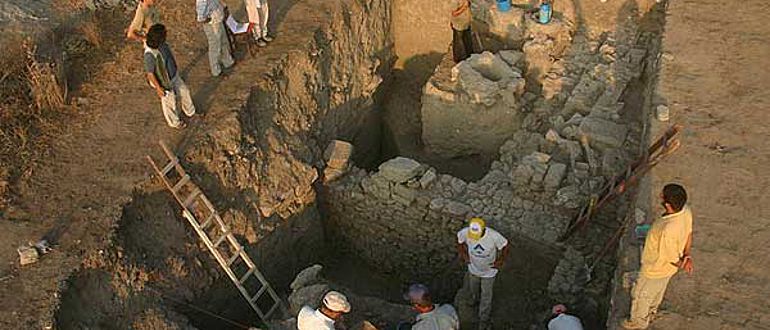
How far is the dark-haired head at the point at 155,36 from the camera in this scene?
8.05 meters

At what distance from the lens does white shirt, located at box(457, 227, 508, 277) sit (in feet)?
25.4

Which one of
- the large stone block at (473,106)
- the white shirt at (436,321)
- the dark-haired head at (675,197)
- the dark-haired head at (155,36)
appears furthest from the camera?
the large stone block at (473,106)

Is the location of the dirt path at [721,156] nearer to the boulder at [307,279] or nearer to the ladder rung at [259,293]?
the boulder at [307,279]

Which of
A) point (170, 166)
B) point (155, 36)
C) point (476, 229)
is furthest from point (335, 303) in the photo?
point (155, 36)

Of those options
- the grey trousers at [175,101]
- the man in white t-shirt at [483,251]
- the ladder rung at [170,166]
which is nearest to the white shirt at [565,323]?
the man in white t-shirt at [483,251]

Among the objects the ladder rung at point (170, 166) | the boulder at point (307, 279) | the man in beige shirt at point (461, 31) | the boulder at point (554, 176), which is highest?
the man in beige shirt at point (461, 31)

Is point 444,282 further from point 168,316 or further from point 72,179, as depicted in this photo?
point 72,179

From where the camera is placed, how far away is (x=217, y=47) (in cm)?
947

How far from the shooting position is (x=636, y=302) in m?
6.31

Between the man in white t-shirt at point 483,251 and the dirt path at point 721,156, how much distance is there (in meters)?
1.71

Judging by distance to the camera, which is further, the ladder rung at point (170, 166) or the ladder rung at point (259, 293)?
the ladder rung at point (259, 293)

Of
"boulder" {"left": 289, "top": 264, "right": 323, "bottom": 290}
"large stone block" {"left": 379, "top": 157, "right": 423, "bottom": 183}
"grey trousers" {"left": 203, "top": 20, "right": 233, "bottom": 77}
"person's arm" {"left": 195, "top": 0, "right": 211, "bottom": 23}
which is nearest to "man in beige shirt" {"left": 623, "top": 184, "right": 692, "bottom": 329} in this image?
"boulder" {"left": 289, "top": 264, "right": 323, "bottom": 290}

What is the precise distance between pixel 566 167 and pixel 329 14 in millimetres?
4125

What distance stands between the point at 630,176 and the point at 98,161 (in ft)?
19.8
